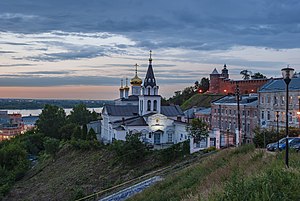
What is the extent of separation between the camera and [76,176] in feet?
110

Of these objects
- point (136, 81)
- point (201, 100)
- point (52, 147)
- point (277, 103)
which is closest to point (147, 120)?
point (52, 147)

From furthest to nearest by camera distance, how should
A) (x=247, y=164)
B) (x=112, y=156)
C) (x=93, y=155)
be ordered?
(x=93, y=155), (x=112, y=156), (x=247, y=164)

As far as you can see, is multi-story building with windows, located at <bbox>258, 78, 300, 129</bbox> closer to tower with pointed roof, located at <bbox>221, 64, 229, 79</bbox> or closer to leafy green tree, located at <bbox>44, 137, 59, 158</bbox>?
leafy green tree, located at <bbox>44, 137, 59, 158</bbox>

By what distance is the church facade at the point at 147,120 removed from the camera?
141 ft

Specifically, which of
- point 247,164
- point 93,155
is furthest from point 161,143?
point 247,164

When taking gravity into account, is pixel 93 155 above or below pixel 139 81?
below

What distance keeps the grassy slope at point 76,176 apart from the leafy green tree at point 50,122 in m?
24.8

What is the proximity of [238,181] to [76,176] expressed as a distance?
85.3 ft

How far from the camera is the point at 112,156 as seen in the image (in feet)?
118

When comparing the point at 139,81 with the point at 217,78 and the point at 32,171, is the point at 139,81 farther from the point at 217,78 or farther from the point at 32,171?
the point at 217,78

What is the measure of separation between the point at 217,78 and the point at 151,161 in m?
59.6

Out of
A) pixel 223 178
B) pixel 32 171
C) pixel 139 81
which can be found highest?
pixel 139 81

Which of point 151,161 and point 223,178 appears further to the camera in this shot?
point 151,161

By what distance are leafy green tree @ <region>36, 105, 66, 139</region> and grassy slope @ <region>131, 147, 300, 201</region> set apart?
5107 centimetres
